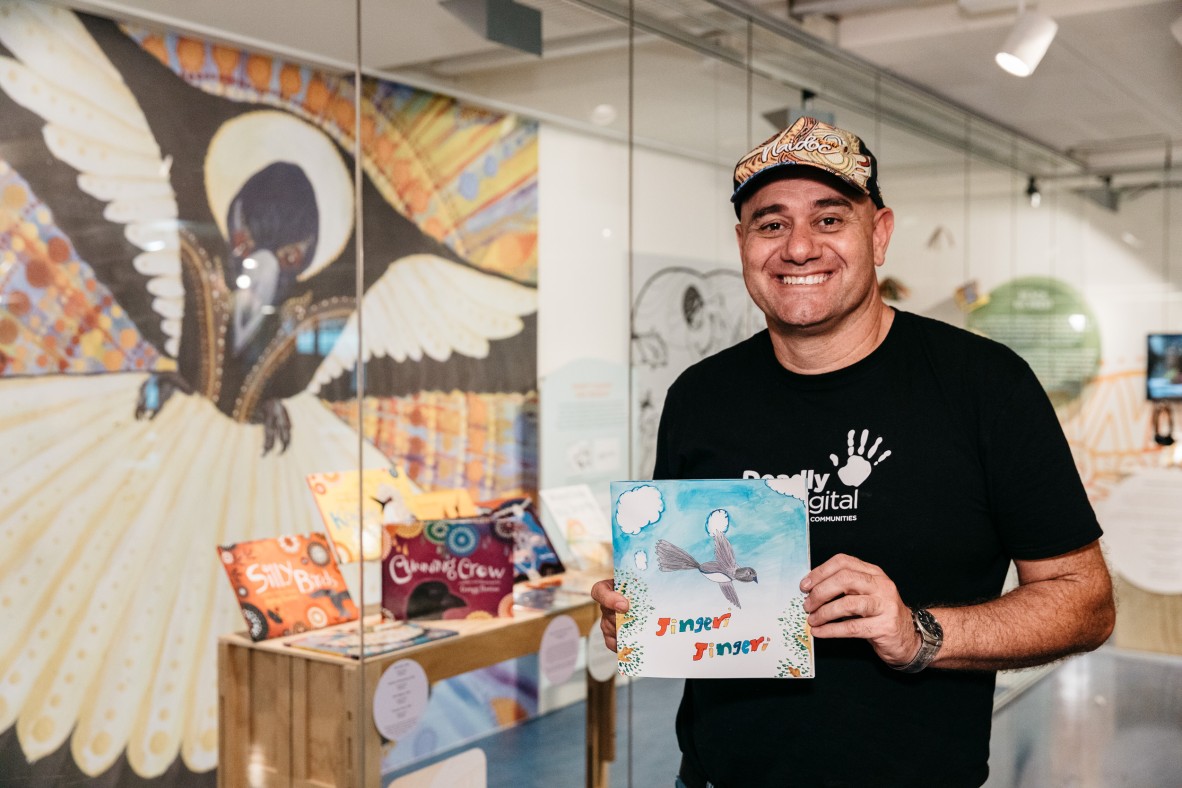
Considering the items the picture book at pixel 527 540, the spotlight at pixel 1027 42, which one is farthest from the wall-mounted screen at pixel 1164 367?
the picture book at pixel 527 540

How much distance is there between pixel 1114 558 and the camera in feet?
18.1

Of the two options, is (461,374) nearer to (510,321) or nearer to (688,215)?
(510,321)

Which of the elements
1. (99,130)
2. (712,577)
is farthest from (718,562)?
(99,130)

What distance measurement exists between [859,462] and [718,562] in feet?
0.91

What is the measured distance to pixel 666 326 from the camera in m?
3.55

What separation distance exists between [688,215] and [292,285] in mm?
1411

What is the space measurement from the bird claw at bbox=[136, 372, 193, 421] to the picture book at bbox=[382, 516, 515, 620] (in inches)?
23.9

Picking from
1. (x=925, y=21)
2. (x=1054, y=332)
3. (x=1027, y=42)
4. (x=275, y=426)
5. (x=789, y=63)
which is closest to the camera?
(x=275, y=426)

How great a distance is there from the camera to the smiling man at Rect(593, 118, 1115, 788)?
166cm

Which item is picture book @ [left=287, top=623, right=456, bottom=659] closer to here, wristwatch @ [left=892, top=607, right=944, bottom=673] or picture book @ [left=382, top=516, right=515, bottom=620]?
picture book @ [left=382, top=516, right=515, bottom=620]

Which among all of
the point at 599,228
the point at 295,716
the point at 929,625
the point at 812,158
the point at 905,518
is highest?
the point at 599,228

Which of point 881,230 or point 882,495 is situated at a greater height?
point 881,230

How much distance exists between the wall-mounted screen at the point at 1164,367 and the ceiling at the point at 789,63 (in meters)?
0.80

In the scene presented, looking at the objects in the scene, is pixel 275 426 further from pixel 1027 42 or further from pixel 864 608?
pixel 1027 42
